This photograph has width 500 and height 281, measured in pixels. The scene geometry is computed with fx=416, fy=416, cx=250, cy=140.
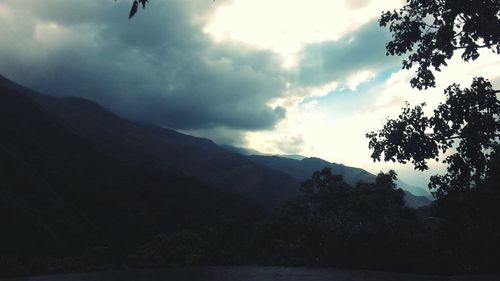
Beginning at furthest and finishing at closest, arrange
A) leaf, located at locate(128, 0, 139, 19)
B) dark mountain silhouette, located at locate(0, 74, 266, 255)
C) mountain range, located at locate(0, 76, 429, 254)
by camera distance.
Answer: mountain range, located at locate(0, 76, 429, 254), dark mountain silhouette, located at locate(0, 74, 266, 255), leaf, located at locate(128, 0, 139, 19)

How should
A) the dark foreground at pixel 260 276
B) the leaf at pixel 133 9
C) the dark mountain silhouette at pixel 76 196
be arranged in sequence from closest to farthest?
the leaf at pixel 133 9 → the dark foreground at pixel 260 276 → the dark mountain silhouette at pixel 76 196

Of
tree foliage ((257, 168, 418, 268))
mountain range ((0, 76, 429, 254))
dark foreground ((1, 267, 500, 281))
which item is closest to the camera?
dark foreground ((1, 267, 500, 281))

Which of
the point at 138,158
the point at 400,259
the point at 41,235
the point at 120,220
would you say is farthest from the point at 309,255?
the point at 138,158

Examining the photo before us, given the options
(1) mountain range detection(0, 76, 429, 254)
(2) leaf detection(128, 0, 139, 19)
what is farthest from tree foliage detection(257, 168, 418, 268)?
(1) mountain range detection(0, 76, 429, 254)

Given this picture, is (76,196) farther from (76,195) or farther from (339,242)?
(339,242)

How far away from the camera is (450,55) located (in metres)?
13.1

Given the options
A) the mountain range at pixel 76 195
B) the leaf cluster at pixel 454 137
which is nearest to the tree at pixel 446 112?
the leaf cluster at pixel 454 137

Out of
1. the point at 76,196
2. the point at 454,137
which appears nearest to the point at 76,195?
the point at 76,196

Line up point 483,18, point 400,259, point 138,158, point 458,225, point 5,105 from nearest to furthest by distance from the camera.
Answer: point 400,259 → point 458,225 → point 483,18 → point 5,105 → point 138,158

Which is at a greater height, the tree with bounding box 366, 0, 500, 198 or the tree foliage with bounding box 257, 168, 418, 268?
the tree with bounding box 366, 0, 500, 198

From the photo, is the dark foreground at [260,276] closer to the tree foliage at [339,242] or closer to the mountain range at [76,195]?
the tree foliage at [339,242]

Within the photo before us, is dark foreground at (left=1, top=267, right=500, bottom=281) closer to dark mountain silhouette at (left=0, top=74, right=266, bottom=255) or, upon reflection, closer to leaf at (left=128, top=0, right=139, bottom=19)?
leaf at (left=128, top=0, right=139, bottom=19)

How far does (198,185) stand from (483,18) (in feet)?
462

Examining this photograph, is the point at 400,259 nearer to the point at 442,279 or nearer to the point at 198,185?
the point at 442,279
